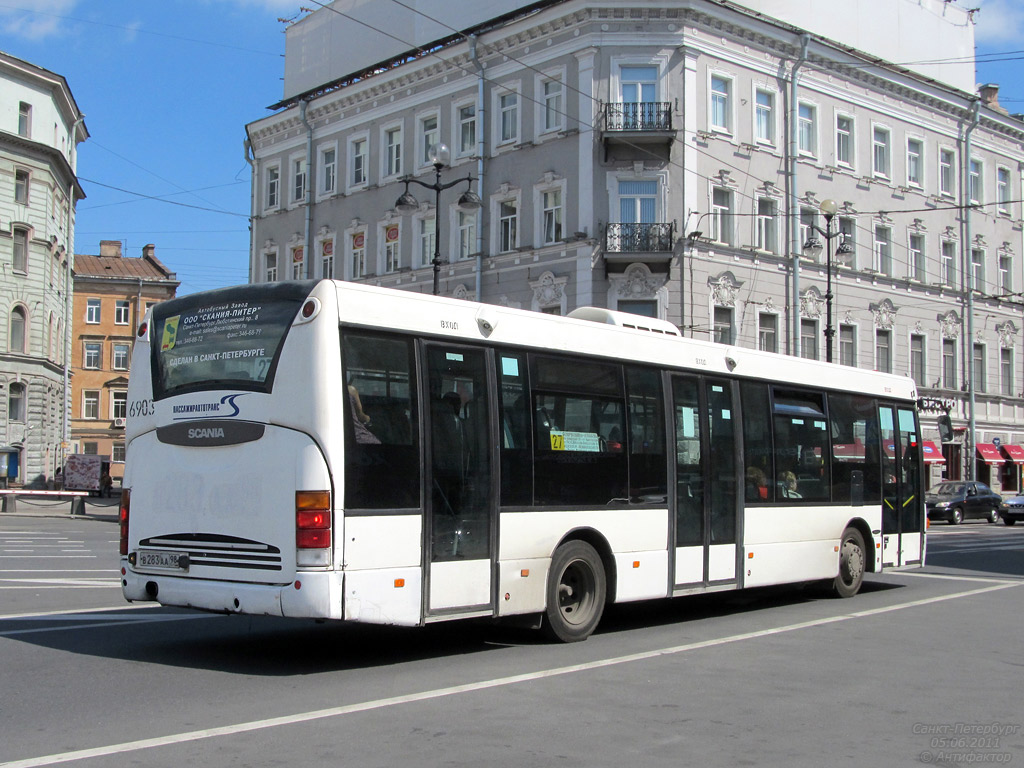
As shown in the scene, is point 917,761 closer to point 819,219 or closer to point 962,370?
point 819,219

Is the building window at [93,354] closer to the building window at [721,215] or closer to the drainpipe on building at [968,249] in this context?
the building window at [721,215]

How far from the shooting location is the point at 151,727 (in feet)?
21.6

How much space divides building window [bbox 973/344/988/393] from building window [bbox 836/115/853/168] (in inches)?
422

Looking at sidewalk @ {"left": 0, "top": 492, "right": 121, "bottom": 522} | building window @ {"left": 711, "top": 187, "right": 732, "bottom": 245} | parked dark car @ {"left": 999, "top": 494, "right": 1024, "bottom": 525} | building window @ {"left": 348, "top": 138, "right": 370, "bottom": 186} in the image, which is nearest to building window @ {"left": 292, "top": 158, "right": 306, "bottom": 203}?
building window @ {"left": 348, "top": 138, "right": 370, "bottom": 186}

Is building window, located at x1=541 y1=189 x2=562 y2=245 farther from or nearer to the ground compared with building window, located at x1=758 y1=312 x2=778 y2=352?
farther from the ground

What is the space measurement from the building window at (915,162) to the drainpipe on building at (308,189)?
22969 millimetres

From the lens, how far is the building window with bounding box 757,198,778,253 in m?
37.9

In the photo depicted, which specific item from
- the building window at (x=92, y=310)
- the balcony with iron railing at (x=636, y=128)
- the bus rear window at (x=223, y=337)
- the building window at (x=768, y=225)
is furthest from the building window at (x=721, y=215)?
the building window at (x=92, y=310)

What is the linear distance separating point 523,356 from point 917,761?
16.2 ft

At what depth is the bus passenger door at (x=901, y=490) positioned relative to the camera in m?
15.5

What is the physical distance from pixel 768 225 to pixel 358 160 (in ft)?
52.4

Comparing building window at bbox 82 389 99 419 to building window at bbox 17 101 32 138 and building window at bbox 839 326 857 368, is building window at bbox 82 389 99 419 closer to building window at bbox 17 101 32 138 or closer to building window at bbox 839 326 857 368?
building window at bbox 17 101 32 138

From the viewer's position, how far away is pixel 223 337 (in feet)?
29.7

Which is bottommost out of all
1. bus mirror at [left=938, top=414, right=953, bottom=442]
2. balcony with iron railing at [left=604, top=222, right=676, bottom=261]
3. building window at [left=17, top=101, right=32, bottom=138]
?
bus mirror at [left=938, top=414, right=953, bottom=442]
